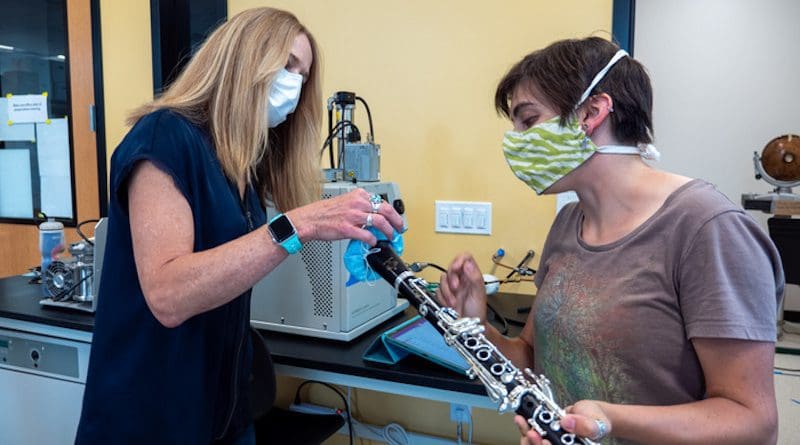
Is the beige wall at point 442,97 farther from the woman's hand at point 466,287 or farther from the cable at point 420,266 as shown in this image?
the woman's hand at point 466,287

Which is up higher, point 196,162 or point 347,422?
point 196,162

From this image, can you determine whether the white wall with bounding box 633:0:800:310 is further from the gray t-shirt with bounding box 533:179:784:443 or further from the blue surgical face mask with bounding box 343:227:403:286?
the blue surgical face mask with bounding box 343:227:403:286

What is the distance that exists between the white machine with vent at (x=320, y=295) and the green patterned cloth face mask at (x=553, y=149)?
0.52m

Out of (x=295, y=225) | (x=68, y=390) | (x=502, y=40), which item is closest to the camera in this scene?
(x=295, y=225)

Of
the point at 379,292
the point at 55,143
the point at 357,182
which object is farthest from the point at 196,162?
the point at 55,143

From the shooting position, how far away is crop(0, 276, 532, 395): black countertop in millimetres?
1203

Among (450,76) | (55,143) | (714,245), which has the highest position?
(450,76)

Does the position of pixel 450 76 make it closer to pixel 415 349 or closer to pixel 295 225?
pixel 415 349

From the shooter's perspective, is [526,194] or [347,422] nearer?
[526,194]

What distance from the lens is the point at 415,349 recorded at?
4.05 ft

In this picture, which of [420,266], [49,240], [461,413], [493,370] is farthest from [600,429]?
[49,240]

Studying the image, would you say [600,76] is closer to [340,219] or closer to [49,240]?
[340,219]

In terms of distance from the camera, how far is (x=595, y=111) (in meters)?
0.90

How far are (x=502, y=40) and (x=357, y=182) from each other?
2.42 ft
